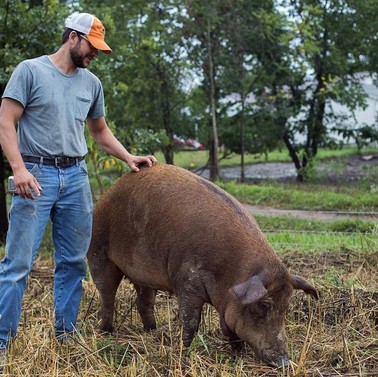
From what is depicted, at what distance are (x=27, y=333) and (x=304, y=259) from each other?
11.8 feet

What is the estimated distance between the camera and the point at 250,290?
14.3ft

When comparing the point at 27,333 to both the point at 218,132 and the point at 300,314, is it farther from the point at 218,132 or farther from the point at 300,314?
the point at 218,132

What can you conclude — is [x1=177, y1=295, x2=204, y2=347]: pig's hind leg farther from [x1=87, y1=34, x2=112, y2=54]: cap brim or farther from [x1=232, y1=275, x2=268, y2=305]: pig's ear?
[x1=87, y1=34, x2=112, y2=54]: cap brim

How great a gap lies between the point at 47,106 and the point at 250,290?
1807 mm

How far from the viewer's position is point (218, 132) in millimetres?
18656

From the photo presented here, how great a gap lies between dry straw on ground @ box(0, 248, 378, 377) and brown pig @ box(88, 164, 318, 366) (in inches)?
8.2

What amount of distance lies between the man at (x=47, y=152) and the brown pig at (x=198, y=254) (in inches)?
13.3

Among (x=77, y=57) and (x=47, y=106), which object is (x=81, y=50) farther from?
(x=47, y=106)

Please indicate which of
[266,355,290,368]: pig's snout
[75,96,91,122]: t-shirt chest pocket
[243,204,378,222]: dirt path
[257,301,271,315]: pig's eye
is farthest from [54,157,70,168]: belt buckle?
[243,204,378,222]: dirt path

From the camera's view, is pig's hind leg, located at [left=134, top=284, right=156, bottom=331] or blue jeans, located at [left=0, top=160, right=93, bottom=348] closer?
blue jeans, located at [left=0, top=160, right=93, bottom=348]

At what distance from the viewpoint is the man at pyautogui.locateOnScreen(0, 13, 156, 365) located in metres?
4.71

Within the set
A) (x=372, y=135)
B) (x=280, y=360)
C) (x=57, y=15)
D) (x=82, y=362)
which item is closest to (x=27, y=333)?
(x=82, y=362)

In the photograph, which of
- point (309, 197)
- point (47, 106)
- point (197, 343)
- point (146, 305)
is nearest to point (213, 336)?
point (197, 343)

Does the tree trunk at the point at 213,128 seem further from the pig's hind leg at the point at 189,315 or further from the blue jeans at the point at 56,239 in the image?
the pig's hind leg at the point at 189,315
